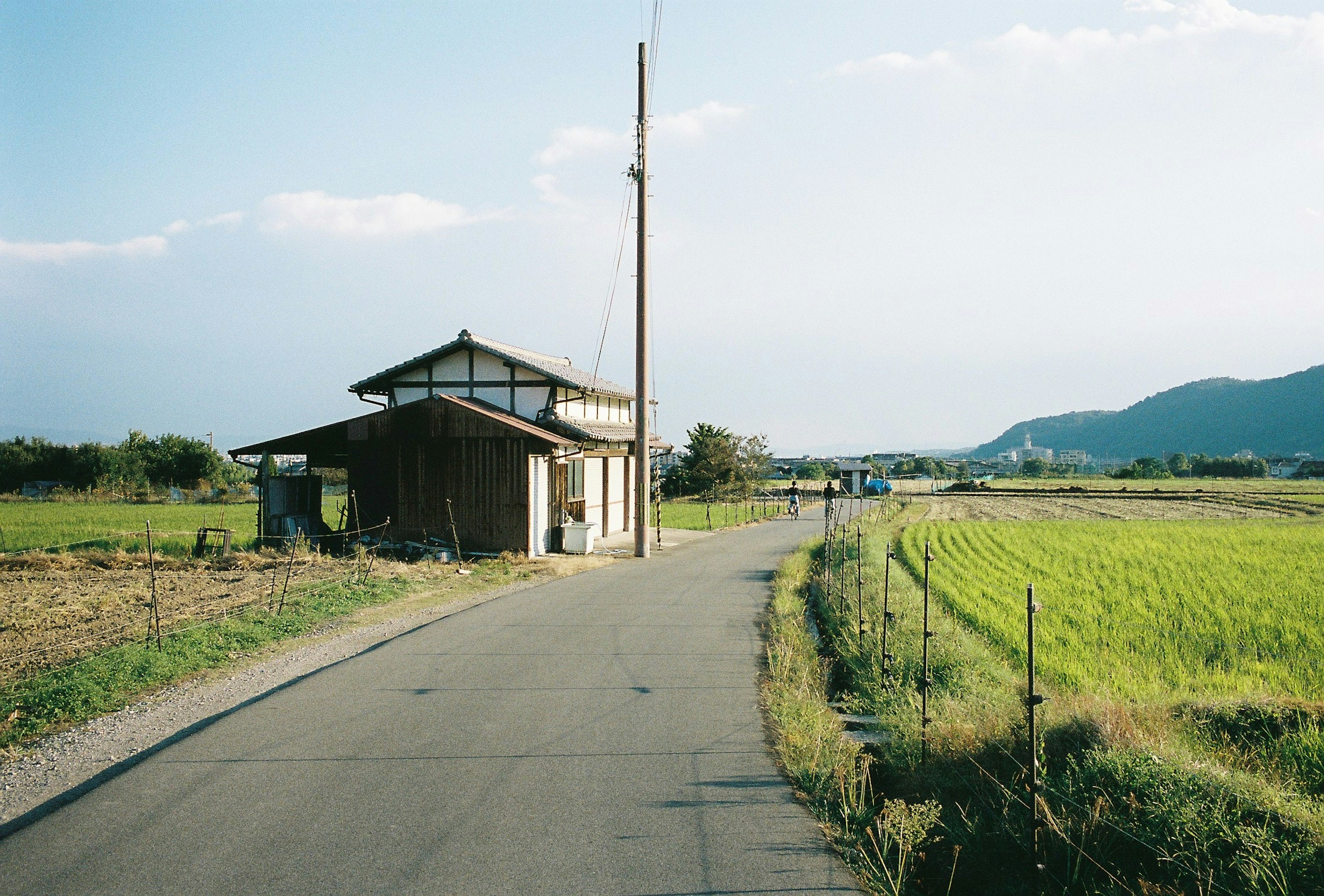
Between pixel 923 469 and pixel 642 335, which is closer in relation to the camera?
pixel 642 335

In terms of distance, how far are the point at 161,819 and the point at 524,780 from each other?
2.08 metres

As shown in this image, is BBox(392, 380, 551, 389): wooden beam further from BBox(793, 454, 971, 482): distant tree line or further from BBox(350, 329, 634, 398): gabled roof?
BBox(793, 454, 971, 482): distant tree line

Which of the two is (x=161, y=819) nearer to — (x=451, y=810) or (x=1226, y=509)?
(x=451, y=810)

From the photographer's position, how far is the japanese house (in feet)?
60.4

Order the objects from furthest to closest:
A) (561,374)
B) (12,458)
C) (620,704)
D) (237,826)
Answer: (12,458), (561,374), (620,704), (237,826)

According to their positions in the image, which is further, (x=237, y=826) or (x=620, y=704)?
(x=620, y=704)

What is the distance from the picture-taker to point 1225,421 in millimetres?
133500

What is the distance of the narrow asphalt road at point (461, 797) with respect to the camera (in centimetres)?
404

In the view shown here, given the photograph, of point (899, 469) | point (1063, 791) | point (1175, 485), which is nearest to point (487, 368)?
point (1063, 791)

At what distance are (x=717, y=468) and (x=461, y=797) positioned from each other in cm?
4289

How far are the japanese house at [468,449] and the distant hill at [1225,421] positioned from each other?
12942 cm

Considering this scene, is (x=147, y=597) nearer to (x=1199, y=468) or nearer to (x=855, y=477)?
(x=855, y=477)

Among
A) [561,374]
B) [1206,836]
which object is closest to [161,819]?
[1206,836]

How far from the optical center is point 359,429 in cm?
1933
